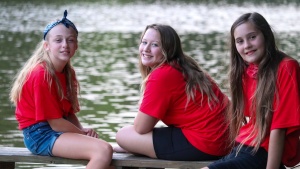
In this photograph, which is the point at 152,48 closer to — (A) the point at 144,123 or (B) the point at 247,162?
(A) the point at 144,123

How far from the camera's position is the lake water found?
34.2 ft

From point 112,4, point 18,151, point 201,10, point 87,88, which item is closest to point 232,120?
point 18,151

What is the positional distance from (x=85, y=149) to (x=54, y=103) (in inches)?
15.3

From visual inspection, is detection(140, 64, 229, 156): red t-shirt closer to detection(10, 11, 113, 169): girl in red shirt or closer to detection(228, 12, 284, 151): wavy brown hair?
detection(228, 12, 284, 151): wavy brown hair

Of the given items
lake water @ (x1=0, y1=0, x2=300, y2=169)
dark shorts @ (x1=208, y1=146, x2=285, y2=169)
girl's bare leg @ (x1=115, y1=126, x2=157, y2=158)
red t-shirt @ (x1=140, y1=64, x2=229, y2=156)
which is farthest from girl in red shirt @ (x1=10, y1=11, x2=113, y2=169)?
lake water @ (x1=0, y1=0, x2=300, y2=169)

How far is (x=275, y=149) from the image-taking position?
14.2 ft

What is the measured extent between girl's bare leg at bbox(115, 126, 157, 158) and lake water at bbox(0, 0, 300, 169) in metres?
0.60

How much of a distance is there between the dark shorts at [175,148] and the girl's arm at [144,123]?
0.19 feet

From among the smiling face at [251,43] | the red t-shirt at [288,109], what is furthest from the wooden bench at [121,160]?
the smiling face at [251,43]

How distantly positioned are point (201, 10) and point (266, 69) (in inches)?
1372

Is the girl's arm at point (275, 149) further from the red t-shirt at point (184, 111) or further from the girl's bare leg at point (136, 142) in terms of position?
the girl's bare leg at point (136, 142)

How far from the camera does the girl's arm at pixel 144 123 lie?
16.0 ft

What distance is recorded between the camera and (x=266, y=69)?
4500 mm

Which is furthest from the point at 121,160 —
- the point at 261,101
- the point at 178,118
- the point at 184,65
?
the point at 261,101
